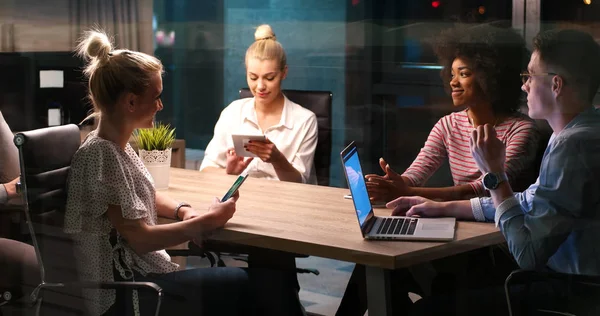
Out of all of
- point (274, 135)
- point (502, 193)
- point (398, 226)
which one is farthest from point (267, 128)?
point (502, 193)

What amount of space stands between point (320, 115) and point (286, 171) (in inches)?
7.6

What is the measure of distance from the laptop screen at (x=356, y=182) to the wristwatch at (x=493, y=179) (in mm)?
299

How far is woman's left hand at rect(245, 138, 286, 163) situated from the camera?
2.29 meters

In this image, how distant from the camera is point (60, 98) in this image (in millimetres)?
2201

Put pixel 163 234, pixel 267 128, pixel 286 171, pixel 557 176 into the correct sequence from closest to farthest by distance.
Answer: pixel 557 176, pixel 163 234, pixel 286 171, pixel 267 128

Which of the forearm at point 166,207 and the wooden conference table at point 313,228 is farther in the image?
the forearm at point 166,207

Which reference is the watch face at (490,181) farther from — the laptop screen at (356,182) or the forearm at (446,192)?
the laptop screen at (356,182)

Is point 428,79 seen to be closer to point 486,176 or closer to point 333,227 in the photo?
point 486,176

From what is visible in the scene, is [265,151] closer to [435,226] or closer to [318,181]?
[318,181]

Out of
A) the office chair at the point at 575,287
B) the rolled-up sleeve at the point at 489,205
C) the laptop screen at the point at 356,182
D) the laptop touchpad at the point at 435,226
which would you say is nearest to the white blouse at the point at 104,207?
the laptop screen at the point at 356,182

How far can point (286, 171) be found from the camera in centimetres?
226

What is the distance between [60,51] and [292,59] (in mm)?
634

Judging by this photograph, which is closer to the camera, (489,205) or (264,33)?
(489,205)

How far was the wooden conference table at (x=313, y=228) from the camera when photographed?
1.86 meters
